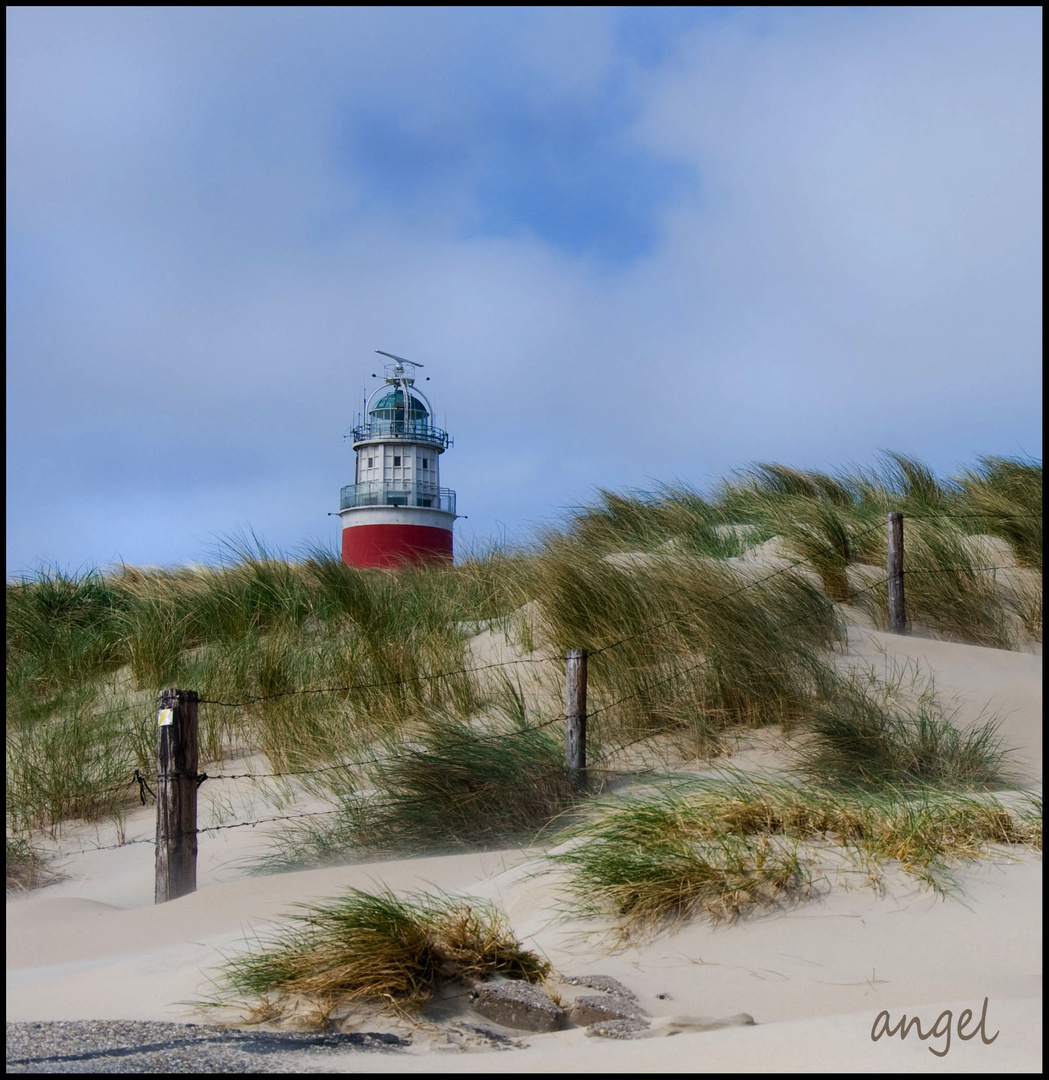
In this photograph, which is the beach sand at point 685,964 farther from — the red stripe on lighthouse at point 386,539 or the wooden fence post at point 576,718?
the red stripe on lighthouse at point 386,539

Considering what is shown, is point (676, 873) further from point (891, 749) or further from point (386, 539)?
point (386, 539)

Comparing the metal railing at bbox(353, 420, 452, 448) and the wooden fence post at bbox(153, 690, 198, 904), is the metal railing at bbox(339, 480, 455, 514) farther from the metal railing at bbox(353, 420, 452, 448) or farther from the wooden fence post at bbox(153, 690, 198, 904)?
the wooden fence post at bbox(153, 690, 198, 904)

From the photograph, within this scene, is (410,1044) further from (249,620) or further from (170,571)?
(170,571)

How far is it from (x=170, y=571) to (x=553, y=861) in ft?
30.9

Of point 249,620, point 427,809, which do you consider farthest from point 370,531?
point 427,809

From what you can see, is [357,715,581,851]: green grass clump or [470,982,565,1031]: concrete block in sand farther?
[357,715,581,851]: green grass clump

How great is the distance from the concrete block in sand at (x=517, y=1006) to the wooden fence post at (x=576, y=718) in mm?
2911

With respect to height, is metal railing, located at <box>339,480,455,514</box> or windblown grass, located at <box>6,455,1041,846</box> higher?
metal railing, located at <box>339,480,455,514</box>

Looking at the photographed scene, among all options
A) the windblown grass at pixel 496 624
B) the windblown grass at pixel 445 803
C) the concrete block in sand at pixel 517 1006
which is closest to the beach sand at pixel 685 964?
the concrete block in sand at pixel 517 1006

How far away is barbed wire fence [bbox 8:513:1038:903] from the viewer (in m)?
5.36

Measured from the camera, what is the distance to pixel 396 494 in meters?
29.9

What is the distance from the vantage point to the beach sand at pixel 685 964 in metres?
2.53

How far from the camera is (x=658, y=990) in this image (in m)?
3.32

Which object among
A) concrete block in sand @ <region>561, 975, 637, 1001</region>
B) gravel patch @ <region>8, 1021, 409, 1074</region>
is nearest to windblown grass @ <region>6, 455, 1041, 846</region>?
concrete block in sand @ <region>561, 975, 637, 1001</region>
